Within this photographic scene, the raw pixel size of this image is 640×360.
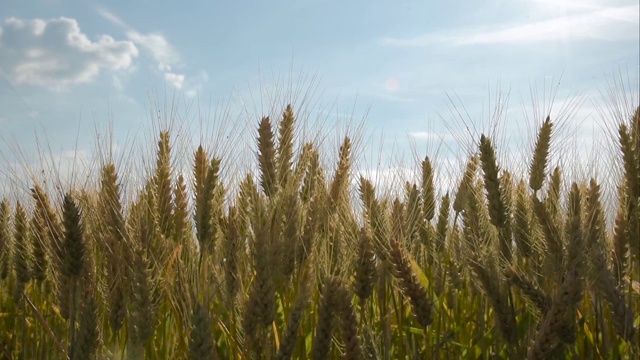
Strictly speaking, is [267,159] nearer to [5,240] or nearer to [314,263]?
[314,263]

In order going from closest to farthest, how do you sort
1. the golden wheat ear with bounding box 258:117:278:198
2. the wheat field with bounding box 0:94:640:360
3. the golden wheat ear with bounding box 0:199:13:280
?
the wheat field with bounding box 0:94:640:360 < the golden wheat ear with bounding box 258:117:278:198 < the golden wheat ear with bounding box 0:199:13:280

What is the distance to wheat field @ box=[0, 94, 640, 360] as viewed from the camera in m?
2.62

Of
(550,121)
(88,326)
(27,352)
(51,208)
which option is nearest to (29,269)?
(27,352)

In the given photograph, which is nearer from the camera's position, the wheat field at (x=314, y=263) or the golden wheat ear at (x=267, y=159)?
the wheat field at (x=314, y=263)

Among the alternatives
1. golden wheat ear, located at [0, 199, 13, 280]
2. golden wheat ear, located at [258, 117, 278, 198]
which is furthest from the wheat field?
golden wheat ear, located at [0, 199, 13, 280]

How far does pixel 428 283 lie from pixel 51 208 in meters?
2.21

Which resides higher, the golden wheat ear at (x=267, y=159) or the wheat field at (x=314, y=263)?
the golden wheat ear at (x=267, y=159)

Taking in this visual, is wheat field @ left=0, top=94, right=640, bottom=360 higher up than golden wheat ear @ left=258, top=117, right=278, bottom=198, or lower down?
lower down

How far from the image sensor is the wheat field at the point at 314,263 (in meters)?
2.62

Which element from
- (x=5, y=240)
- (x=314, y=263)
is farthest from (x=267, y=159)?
(x=5, y=240)

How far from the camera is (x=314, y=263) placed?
2975mm

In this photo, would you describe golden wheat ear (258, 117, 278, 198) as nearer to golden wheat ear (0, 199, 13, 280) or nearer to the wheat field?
the wheat field

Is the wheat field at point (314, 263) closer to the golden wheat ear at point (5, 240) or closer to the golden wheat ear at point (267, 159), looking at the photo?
the golden wheat ear at point (267, 159)

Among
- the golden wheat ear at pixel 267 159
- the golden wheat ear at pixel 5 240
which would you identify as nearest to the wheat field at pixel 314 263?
the golden wheat ear at pixel 267 159
